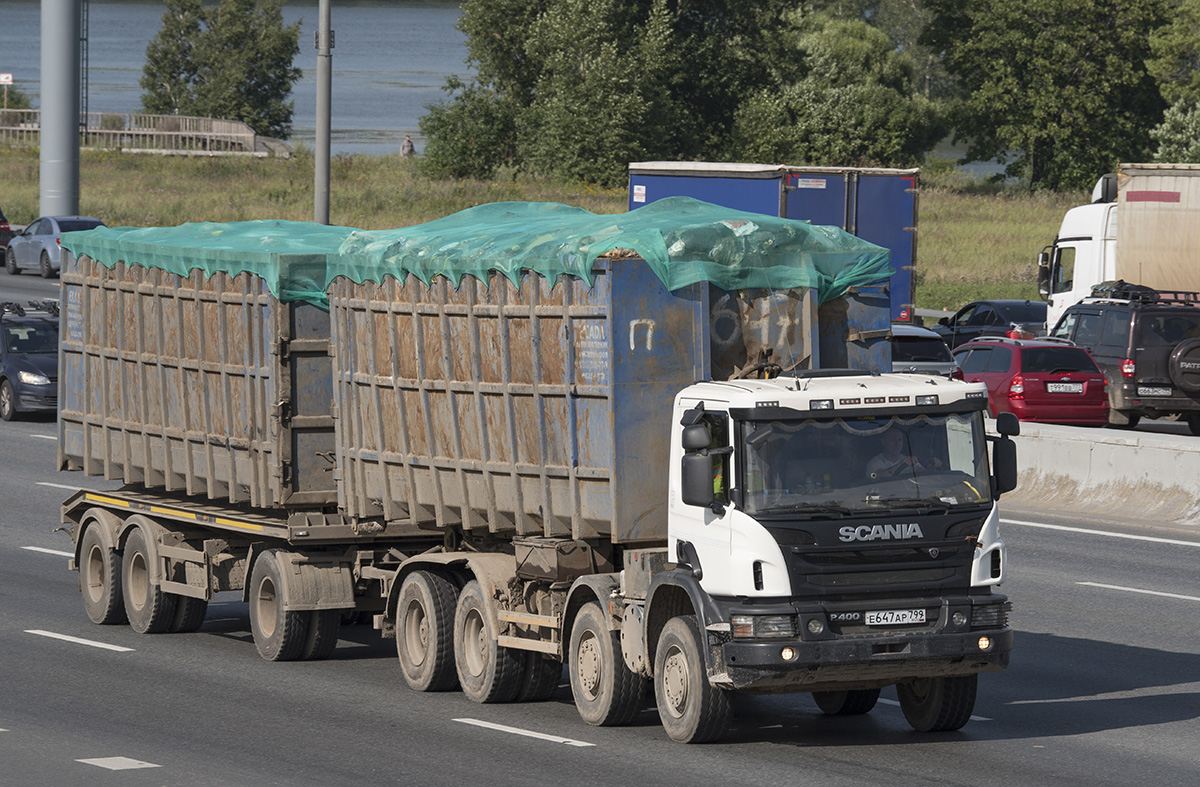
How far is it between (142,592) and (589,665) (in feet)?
18.0

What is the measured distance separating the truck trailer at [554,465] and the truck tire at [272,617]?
0.08 feet

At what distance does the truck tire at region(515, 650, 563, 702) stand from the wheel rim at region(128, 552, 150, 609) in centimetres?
445

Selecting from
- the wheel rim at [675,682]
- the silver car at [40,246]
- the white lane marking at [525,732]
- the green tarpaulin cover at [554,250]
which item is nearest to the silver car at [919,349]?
the green tarpaulin cover at [554,250]

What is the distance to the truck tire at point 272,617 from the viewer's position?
14.1 m

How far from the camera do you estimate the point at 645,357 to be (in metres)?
11.5

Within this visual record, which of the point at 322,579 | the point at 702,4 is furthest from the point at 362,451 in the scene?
the point at 702,4

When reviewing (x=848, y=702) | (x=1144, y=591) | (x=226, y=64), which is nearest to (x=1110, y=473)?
(x=1144, y=591)

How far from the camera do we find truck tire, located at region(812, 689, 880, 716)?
12.2m

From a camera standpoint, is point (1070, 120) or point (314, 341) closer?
point (314, 341)

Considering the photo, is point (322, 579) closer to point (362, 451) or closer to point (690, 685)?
point (362, 451)

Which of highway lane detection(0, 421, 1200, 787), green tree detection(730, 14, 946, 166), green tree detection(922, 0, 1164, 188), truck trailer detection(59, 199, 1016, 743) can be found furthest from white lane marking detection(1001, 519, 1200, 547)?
green tree detection(922, 0, 1164, 188)

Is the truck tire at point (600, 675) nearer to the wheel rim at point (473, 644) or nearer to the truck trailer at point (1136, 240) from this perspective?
the wheel rim at point (473, 644)

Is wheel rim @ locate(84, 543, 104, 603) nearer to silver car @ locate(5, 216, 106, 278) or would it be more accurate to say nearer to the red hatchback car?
the red hatchback car

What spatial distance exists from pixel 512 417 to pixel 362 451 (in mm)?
1920
